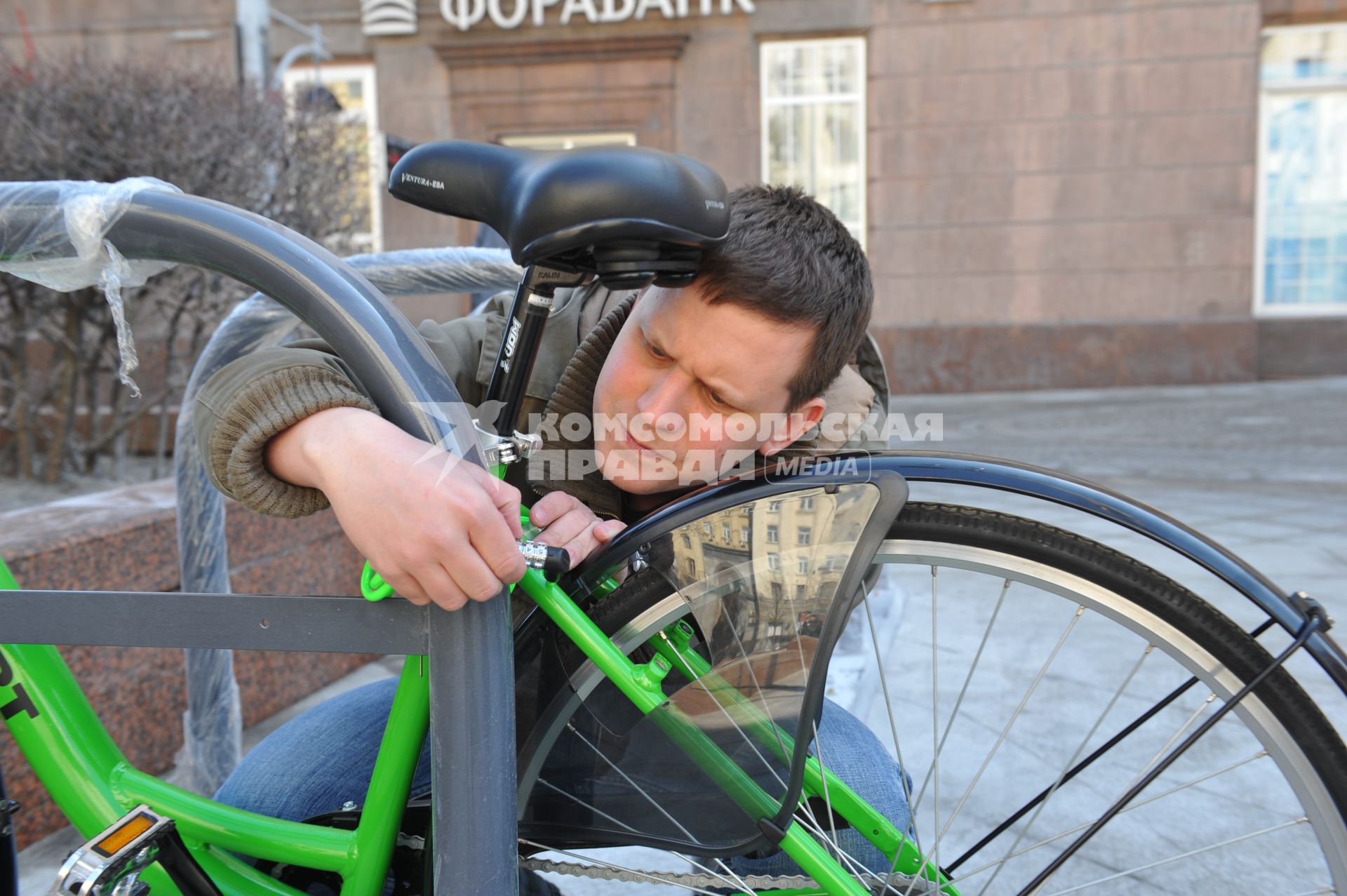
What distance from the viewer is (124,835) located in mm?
947

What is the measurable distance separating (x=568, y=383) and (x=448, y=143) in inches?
14.1

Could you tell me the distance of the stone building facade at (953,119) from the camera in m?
8.80

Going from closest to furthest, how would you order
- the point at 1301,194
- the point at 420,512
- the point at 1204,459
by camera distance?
the point at 420,512 → the point at 1204,459 → the point at 1301,194

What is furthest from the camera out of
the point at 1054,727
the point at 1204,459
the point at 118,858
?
the point at 1204,459

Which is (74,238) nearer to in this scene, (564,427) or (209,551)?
(564,427)

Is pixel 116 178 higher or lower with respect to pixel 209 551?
higher

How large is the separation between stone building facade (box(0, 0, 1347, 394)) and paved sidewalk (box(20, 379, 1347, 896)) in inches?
26.0

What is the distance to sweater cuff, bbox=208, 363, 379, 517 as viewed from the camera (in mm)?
847

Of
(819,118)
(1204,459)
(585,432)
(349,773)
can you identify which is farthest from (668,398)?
(819,118)

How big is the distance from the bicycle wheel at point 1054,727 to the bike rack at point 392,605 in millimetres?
226

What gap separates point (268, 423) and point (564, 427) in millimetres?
399

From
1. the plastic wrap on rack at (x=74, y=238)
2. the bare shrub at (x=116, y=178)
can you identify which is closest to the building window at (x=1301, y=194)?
the bare shrub at (x=116, y=178)

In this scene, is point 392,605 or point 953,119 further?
point 953,119

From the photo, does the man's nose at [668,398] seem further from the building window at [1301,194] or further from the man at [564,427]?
the building window at [1301,194]
